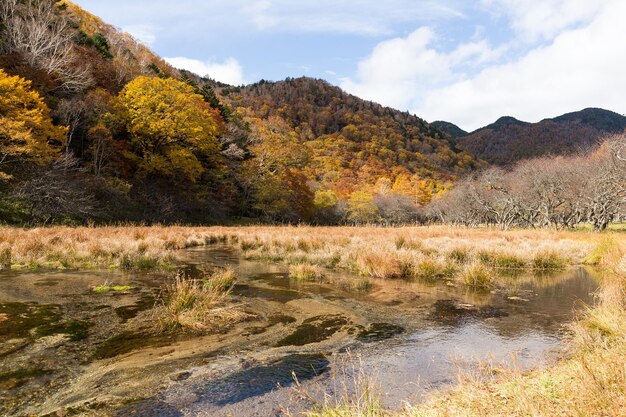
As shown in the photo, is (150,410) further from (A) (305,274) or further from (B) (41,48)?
(B) (41,48)

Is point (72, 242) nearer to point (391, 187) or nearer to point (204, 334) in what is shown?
point (204, 334)

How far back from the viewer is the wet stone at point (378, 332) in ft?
22.1

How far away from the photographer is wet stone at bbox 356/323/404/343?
6.75 metres

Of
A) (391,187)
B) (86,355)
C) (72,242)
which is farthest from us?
(391,187)

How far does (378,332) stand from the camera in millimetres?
7121

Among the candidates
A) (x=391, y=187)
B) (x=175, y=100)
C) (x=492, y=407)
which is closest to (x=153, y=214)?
(x=175, y=100)

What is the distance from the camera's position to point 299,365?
5.42 metres

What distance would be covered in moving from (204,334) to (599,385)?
535 cm

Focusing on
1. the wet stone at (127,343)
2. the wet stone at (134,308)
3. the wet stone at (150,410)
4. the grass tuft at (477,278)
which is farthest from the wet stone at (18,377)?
the grass tuft at (477,278)

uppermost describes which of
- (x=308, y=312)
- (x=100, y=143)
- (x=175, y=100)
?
(x=175, y=100)

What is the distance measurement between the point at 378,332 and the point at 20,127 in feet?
90.5

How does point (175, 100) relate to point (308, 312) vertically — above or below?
above

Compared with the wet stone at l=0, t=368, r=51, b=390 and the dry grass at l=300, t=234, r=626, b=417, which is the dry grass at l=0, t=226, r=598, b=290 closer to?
the wet stone at l=0, t=368, r=51, b=390

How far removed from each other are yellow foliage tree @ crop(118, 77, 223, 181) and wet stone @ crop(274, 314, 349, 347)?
3692cm
